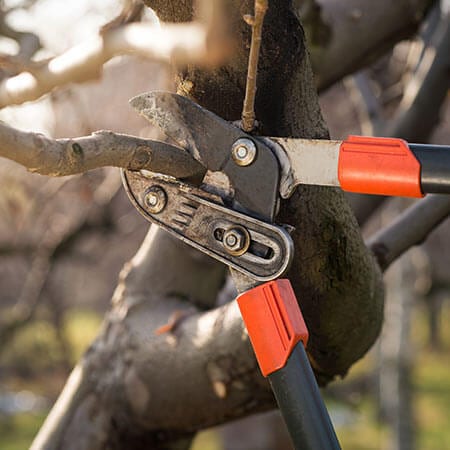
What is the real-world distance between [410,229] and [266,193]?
1.00m

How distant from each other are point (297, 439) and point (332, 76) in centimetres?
179

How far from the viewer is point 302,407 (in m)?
1.34

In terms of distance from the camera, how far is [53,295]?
30.2 ft

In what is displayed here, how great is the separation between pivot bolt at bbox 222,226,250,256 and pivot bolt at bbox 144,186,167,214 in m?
0.14

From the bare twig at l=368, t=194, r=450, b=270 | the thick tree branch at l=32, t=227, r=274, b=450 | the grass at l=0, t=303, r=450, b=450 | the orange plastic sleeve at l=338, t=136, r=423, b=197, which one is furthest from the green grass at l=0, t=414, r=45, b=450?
the orange plastic sleeve at l=338, t=136, r=423, b=197

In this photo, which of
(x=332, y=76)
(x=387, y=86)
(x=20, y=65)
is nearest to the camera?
(x=20, y=65)

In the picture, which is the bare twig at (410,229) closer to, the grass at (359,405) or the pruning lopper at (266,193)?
the pruning lopper at (266,193)

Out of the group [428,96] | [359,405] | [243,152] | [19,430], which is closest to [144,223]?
[359,405]

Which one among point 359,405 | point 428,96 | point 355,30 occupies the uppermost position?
point 355,30

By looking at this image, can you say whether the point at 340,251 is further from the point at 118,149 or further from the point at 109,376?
the point at 109,376

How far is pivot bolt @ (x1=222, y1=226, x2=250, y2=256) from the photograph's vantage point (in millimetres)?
1391

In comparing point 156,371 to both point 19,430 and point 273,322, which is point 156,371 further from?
point 19,430

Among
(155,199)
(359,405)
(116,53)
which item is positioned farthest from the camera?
(359,405)

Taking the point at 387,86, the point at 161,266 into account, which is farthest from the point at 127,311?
the point at 387,86
